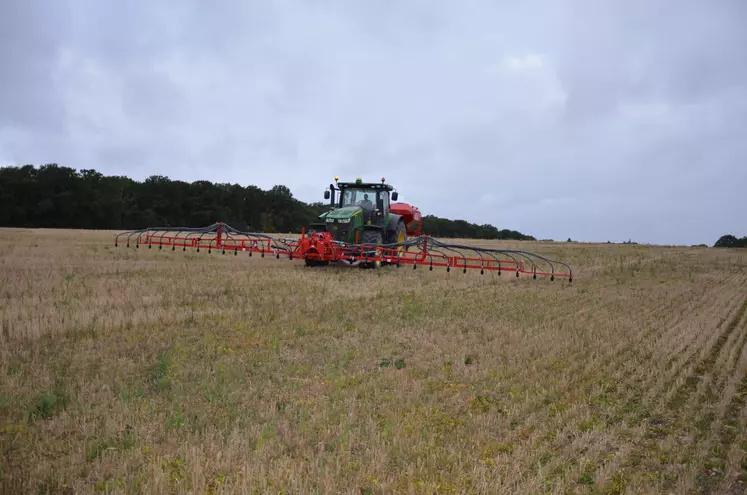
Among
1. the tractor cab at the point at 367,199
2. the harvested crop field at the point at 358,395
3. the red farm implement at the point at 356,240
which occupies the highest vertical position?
the tractor cab at the point at 367,199

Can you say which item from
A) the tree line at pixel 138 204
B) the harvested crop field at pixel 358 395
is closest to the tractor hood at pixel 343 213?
the harvested crop field at pixel 358 395

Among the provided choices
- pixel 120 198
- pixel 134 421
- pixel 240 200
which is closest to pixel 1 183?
pixel 120 198

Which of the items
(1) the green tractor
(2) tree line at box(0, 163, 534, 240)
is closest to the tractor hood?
(1) the green tractor

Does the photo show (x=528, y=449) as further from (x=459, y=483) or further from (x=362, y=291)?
(x=362, y=291)

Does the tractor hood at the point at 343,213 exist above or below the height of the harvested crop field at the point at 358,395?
above

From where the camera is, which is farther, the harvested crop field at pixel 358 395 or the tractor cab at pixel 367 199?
the tractor cab at pixel 367 199

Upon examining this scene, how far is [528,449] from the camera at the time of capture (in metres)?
3.63

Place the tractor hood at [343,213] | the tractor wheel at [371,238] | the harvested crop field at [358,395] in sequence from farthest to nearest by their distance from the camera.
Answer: the tractor wheel at [371,238] → the tractor hood at [343,213] → the harvested crop field at [358,395]

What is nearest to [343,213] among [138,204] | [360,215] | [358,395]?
[360,215]

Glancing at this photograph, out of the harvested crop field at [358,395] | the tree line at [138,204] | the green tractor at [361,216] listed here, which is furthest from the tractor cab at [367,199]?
the tree line at [138,204]

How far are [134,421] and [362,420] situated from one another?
1756mm

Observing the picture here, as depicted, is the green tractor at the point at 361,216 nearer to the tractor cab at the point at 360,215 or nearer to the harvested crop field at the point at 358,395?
the tractor cab at the point at 360,215

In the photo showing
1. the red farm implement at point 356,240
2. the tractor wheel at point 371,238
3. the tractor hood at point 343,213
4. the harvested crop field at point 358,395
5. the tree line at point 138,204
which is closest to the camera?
the harvested crop field at point 358,395

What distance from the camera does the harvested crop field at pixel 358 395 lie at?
3.24 metres
